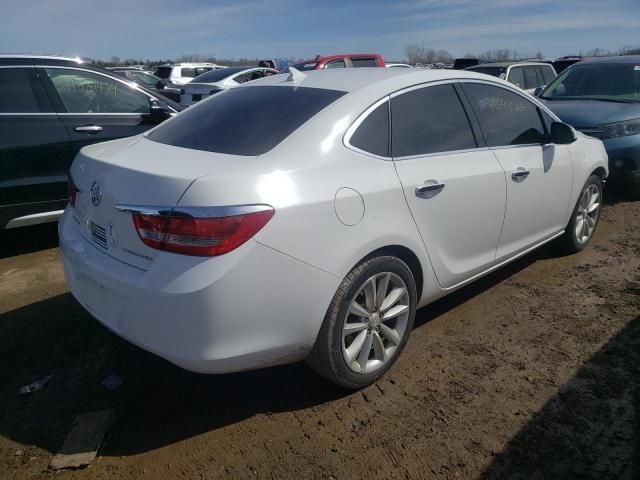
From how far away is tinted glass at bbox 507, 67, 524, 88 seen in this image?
38.1 feet

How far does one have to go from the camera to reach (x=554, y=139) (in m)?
3.85

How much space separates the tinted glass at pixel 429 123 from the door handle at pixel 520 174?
1.32 feet

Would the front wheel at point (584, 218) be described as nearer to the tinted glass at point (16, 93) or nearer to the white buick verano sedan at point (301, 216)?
the white buick verano sedan at point (301, 216)

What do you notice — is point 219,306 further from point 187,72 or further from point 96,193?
point 187,72

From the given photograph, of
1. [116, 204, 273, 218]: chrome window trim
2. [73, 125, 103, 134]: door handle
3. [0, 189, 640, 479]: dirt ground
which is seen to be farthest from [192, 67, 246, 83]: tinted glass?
[116, 204, 273, 218]: chrome window trim

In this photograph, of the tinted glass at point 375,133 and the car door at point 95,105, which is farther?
the car door at point 95,105

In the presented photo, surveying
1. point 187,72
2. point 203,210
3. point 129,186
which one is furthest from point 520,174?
point 187,72

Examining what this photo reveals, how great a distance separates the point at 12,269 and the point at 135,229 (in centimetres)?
283

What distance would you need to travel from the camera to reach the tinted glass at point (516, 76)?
11.6 m

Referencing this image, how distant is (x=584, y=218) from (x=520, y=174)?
150 centimetres

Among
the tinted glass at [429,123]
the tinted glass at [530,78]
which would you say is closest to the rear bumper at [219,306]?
the tinted glass at [429,123]

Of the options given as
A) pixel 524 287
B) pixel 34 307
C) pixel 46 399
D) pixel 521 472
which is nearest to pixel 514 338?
pixel 524 287

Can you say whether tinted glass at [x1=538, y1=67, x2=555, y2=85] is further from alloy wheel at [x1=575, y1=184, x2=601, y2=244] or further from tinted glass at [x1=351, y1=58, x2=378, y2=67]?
alloy wheel at [x1=575, y1=184, x2=601, y2=244]

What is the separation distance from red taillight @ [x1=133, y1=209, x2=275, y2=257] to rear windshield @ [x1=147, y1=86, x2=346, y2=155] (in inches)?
18.1
